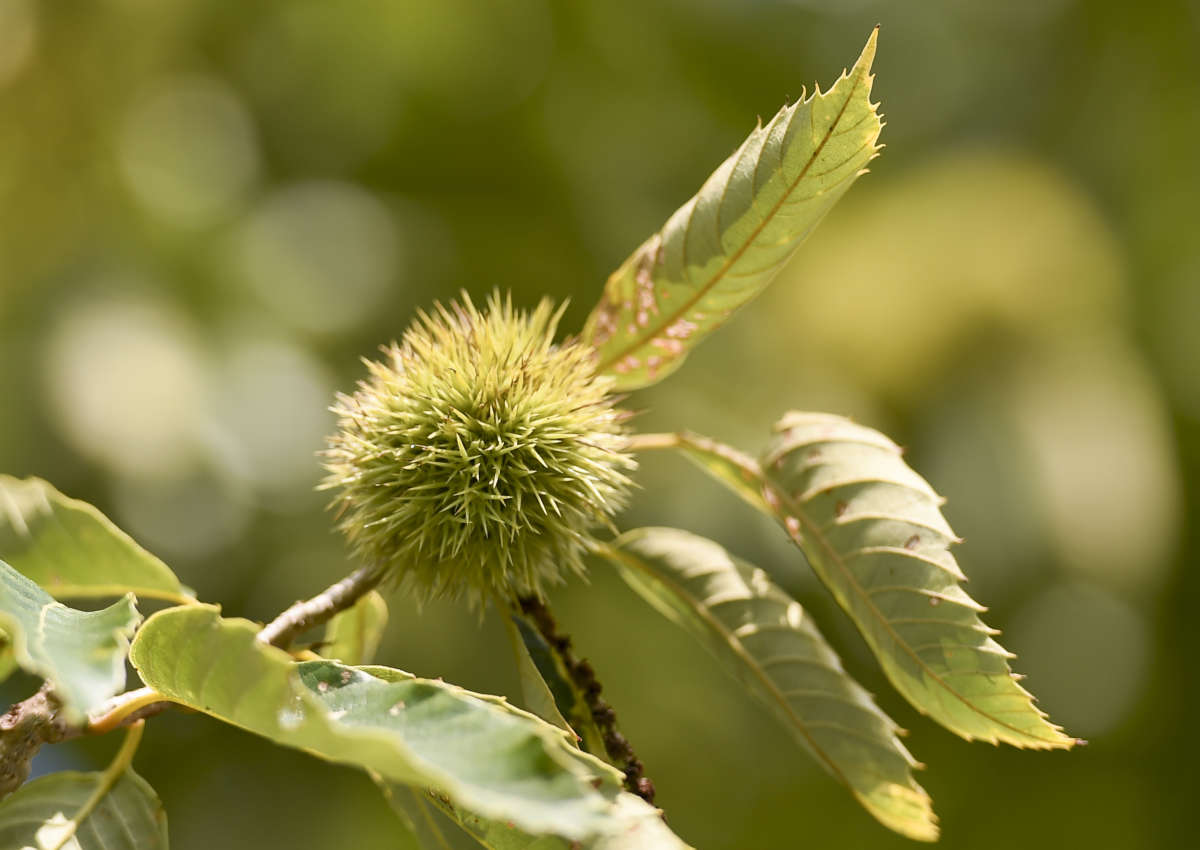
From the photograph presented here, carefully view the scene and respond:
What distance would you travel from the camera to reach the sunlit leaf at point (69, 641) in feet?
1.76

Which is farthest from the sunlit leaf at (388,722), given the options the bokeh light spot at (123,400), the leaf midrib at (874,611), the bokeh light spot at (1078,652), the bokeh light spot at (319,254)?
the bokeh light spot at (1078,652)

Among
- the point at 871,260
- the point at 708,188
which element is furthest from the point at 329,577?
the point at 708,188

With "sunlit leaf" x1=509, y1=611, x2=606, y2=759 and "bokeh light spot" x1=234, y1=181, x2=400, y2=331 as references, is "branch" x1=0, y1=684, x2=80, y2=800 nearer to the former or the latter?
"sunlit leaf" x1=509, y1=611, x2=606, y2=759

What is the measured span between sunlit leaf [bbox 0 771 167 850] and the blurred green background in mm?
2600

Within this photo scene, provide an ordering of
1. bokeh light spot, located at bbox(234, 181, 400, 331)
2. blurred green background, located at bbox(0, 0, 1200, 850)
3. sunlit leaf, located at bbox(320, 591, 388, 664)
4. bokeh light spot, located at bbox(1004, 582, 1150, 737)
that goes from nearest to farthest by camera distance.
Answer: sunlit leaf, located at bbox(320, 591, 388, 664) < blurred green background, located at bbox(0, 0, 1200, 850) < bokeh light spot, located at bbox(234, 181, 400, 331) < bokeh light spot, located at bbox(1004, 582, 1150, 737)

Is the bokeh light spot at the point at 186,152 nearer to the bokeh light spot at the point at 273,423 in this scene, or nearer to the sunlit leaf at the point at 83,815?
the bokeh light spot at the point at 273,423

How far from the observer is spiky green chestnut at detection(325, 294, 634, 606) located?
1005 millimetres

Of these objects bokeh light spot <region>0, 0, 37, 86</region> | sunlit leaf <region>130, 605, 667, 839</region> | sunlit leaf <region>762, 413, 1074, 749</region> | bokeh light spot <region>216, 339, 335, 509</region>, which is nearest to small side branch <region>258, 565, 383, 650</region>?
sunlit leaf <region>130, 605, 667, 839</region>

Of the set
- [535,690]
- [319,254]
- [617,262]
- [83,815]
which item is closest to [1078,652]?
[617,262]

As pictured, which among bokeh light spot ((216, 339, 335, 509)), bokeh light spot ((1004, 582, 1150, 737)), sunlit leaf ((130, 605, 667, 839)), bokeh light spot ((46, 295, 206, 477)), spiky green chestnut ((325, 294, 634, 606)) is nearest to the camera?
sunlit leaf ((130, 605, 667, 839))

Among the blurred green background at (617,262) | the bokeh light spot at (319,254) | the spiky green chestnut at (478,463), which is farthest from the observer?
the bokeh light spot at (319,254)

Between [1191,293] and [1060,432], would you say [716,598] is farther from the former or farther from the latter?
[1191,293]

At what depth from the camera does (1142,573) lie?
4199 millimetres

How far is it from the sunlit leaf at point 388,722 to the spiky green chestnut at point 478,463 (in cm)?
24
